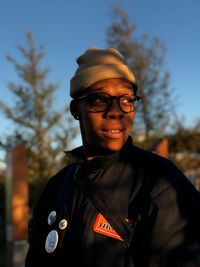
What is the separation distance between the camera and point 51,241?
4.91 feet

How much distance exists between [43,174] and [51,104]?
91.0 inches

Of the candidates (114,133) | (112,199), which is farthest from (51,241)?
(114,133)

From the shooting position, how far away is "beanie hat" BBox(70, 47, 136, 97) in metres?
1.46

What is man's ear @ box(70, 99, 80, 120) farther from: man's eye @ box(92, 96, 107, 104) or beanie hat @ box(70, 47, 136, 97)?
man's eye @ box(92, 96, 107, 104)

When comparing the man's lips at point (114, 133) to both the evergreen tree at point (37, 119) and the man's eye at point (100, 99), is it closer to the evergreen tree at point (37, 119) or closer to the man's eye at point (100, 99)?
the man's eye at point (100, 99)

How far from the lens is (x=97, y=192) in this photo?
138cm

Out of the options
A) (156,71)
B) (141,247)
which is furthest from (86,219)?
(156,71)

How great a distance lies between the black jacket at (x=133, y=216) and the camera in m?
1.17

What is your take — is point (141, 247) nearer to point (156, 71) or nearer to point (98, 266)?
point (98, 266)

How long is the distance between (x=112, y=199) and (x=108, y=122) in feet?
0.94

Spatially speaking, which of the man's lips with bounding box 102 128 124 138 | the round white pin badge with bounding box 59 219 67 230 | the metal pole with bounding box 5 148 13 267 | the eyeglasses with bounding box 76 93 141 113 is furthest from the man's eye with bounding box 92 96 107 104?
the metal pole with bounding box 5 148 13 267

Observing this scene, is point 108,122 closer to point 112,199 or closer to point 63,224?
point 112,199

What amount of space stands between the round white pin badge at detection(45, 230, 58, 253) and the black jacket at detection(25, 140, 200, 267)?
0.06ft

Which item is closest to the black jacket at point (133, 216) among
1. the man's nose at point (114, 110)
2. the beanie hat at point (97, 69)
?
the man's nose at point (114, 110)
